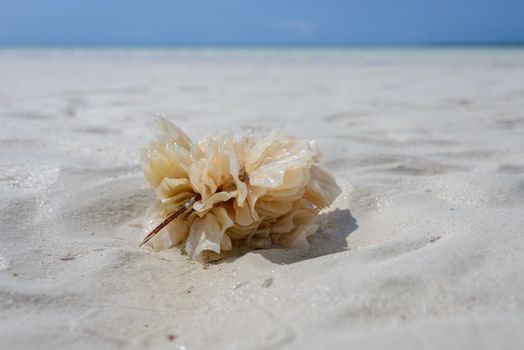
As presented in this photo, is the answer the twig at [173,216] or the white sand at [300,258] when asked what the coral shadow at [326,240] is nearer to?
the white sand at [300,258]

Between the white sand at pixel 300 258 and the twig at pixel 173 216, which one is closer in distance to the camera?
the white sand at pixel 300 258

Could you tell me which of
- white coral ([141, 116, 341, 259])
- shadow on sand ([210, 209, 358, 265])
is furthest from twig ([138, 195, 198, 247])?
shadow on sand ([210, 209, 358, 265])

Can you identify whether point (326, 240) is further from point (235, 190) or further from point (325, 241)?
point (235, 190)

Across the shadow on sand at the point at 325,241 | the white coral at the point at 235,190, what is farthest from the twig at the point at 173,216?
the shadow on sand at the point at 325,241

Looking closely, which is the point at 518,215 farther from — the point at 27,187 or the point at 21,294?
the point at 27,187

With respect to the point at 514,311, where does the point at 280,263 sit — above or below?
below

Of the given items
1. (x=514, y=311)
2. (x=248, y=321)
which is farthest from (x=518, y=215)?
(x=248, y=321)

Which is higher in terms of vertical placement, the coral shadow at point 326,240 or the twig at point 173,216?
the twig at point 173,216

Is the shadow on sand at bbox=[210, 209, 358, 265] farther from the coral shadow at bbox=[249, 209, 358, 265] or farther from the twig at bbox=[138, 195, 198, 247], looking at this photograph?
the twig at bbox=[138, 195, 198, 247]
